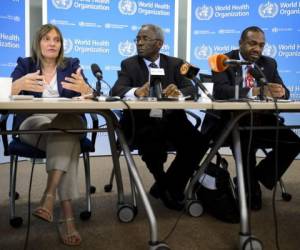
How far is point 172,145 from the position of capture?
2471mm

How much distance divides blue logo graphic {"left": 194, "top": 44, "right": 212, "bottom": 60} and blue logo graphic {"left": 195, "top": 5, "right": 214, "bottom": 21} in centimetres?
→ 32

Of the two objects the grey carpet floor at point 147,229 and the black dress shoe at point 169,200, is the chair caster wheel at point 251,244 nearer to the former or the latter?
the grey carpet floor at point 147,229

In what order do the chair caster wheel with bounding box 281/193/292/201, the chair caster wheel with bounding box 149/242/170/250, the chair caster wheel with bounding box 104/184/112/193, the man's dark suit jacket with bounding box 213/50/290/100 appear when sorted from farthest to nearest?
the chair caster wheel with bounding box 104/184/112/193
the chair caster wheel with bounding box 281/193/292/201
the man's dark suit jacket with bounding box 213/50/290/100
the chair caster wheel with bounding box 149/242/170/250

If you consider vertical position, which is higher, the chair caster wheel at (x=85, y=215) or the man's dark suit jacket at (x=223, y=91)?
the man's dark suit jacket at (x=223, y=91)

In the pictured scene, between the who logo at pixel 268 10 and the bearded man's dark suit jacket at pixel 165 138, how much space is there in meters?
2.20

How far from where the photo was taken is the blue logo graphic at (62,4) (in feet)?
13.2

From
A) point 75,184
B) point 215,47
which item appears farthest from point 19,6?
point 75,184

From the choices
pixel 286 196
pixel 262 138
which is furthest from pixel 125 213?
pixel 286 196

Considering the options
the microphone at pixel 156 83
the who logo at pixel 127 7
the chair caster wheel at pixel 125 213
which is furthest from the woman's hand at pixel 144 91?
the who logo at pixel 127 7

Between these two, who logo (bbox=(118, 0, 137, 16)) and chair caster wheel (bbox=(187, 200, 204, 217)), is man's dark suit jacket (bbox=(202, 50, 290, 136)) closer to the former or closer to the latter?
chair caster wheel (bbox=(187, 200, 204, 217))

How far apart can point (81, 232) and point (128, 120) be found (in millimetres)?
724

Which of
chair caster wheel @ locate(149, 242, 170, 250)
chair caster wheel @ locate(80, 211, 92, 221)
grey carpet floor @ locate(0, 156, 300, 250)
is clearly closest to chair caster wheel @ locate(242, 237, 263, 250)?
grey carpet floor @ locate(0, 156, 300, 250)

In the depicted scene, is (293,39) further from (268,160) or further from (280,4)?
(268,160)

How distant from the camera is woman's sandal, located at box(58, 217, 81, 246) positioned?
6.18 feet
